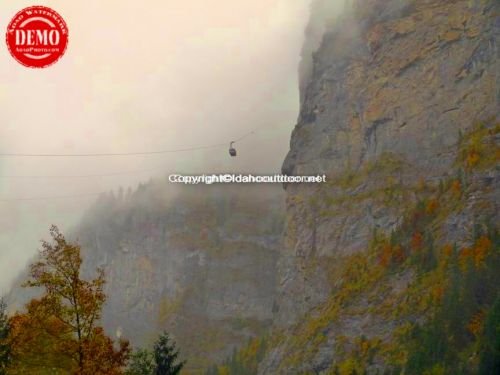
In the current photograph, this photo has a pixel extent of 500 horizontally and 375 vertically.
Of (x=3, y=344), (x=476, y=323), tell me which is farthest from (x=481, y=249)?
(x=3, y=344)

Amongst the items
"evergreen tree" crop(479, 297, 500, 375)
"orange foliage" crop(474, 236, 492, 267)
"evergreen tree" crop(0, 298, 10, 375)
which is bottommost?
"evergreen tree" crop(479, 297, 500, 375)

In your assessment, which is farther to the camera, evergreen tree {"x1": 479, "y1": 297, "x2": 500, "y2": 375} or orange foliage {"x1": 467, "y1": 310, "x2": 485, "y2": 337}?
orange foliage {"x1": 467, "y1": 310, "x2": 485, "y2": 337}

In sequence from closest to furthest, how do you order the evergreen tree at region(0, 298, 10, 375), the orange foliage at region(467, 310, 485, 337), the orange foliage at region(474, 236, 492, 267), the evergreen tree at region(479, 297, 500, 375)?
1. the evergreen tree at region(0, 298, 10, 375)
2. the evergreen tree at region(479, 297, 500, 375)
3. the orange foliage at region(467, 310, 485, 337)
4. the orange foliage at region(474, 236, 492, 267)

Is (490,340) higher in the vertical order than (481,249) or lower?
lower

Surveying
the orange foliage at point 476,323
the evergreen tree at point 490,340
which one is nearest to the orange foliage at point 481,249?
the orange foliage at point 476,323

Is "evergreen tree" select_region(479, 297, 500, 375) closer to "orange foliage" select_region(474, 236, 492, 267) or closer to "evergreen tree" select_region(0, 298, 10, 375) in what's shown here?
"orange foliage" select_region(474, 236, 492, 267)

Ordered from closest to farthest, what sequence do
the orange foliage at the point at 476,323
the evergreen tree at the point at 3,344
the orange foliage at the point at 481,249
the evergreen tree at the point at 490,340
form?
the evergreen tree at the point at 3,344, the evergreen tree at the point at 490,340, the orange foliage at the point at 476,323, the orange foliage at the point at 481,249

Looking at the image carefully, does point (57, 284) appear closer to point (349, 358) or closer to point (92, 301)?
point (92, 301)

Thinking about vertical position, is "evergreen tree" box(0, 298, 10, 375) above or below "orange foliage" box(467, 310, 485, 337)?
above

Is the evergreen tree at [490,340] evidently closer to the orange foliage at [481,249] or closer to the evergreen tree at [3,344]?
the orange foliage at [481,249]

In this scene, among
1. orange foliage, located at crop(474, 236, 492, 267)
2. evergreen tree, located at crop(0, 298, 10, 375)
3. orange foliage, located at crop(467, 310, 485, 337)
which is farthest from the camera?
orange foliage, located at crop(474, 236, 492, 267)

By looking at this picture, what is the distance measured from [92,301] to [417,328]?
14409 cm

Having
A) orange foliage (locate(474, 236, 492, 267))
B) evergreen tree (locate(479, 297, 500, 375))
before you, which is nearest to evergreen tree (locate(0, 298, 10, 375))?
evergreen tree (locate(479, 297, 500, 375))

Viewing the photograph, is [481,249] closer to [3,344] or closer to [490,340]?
[490,340]
